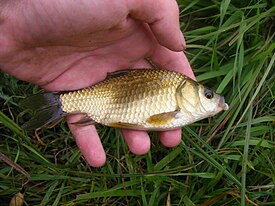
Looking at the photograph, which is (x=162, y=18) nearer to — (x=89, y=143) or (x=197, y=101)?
(x=197, y=101)

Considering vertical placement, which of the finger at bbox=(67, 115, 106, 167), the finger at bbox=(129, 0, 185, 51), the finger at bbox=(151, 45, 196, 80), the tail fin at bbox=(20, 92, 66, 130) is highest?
the finger at bbox=(129, 0, 185, 51)

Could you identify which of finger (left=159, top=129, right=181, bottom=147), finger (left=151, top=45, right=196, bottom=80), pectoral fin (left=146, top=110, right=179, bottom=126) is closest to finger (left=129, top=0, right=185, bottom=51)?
finger (left=151, top=45, right=196, bottom=80)

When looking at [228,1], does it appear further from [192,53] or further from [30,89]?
[30,89]

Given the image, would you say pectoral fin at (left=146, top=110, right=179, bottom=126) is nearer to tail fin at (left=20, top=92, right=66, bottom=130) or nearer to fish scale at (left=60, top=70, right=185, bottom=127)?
fish scale at (left=60, top=70, right=185, bottom=127)

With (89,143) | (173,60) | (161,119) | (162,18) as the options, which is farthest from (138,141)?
(162,18)

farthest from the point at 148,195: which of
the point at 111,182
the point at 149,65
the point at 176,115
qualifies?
the point at 149,65

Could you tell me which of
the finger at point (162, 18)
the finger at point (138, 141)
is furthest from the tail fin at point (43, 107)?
the finger at point (162, 18)
